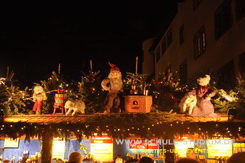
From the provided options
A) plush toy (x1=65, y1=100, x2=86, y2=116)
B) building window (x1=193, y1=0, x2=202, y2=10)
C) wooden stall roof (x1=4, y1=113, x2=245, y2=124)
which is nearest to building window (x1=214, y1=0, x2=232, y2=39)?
building window (x1=193, y1=0, x2=202, y2=10)

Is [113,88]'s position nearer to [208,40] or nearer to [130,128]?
[130,128]

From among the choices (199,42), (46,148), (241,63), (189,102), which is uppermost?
(199,42)

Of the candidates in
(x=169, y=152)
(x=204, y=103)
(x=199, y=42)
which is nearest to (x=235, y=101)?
(x=204, y=103)

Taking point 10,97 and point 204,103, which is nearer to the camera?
point 204,103

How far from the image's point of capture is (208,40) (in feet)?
51.4

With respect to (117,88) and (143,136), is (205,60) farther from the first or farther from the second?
(143,136)

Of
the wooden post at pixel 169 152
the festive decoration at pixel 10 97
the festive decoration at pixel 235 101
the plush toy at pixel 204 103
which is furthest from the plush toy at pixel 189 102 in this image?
the festive decoration at pixel 10 97

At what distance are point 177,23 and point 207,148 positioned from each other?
11.9 metres

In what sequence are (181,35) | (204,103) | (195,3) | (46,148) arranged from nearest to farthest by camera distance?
(46,148) < (204,103) < (195,3) < (181,35)

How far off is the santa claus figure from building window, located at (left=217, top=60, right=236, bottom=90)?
15.3ft

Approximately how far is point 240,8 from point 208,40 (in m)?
3.52

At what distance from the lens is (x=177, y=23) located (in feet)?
69.6

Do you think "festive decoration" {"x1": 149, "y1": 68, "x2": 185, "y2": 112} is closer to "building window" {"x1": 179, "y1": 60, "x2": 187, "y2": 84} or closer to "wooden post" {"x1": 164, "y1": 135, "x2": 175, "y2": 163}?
"wooden post" {"x1": 164, "y1": 135, "x2": 175, "y2": 163}

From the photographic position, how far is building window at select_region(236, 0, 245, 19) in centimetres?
1200
